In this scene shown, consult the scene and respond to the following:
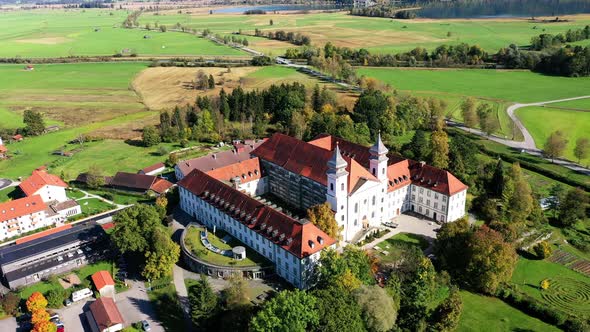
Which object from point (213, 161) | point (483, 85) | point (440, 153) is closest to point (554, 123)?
point (483, 85)

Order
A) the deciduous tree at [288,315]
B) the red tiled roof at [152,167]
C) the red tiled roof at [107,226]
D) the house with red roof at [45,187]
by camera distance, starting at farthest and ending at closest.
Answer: the red tiled roof at [152,167]
the house with red roof at [45,187]
the red tiled roof at [107,226]
the deciduous tree at [288,315]

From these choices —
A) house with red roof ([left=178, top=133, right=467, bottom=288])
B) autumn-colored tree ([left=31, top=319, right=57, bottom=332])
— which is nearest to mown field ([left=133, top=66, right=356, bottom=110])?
house with red roof ([left=178, top=133, right=467, bottom=288])

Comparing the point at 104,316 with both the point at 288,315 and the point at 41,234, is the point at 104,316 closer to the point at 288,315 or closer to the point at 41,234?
the point at 288,315

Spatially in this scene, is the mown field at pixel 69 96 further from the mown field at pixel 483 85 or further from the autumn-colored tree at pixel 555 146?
the autumn-colored tree at pixel 555 146

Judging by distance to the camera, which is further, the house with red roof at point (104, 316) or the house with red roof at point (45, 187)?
the house with red roof at point (45, 187)

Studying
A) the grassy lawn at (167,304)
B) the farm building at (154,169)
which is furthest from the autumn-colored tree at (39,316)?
the farm building at (154,169)

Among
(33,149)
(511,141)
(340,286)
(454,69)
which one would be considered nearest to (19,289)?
(340,286)

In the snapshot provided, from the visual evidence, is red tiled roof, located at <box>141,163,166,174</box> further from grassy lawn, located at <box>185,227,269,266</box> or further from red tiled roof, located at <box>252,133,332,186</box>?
grassy lawn, located at <box>185,227,269,266</box>

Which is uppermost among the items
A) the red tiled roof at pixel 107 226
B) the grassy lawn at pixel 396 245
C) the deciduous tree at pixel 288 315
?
the deciduous tree at pixel 288 315
